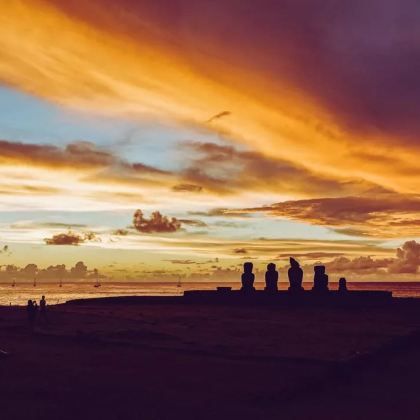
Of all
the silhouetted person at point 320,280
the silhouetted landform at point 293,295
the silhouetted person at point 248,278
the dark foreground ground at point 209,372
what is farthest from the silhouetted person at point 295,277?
the dark foreground ground at point 209,372

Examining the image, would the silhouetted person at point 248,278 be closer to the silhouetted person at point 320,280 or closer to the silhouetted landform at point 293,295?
the silhouetted landform at point 293,295

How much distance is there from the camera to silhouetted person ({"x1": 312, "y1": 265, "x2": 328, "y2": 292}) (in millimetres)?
48469

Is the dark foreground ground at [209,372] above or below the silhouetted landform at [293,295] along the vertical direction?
below

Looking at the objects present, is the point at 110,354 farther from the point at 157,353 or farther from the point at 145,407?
the point at 145,407

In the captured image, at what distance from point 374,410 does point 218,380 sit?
4288 millimetres

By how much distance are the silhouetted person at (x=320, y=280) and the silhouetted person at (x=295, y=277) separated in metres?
1.26

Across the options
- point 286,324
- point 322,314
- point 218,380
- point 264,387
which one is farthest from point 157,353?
point 322,314

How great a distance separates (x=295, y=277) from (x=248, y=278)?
4.34 m

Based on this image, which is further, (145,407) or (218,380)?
(218,380)

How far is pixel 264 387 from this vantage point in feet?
48.8

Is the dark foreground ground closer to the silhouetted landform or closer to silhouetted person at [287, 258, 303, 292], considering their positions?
the silhouetted landform

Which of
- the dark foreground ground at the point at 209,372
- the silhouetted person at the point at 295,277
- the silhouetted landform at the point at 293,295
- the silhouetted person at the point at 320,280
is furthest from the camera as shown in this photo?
the silhouetted person at the point at 320,280

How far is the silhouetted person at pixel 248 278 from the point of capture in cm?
5016

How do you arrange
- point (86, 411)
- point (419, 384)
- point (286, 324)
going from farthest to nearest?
point (286, 324) → point (419, 384) → point (86, 411)
